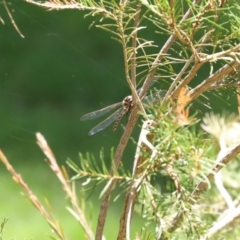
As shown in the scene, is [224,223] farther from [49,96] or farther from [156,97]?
[49,96]

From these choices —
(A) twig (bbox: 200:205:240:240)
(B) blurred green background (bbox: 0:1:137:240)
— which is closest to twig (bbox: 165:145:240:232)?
(A) twig (bbox: 200:205:240:240)

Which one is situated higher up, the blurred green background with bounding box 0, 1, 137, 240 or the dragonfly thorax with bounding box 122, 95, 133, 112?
the dragonfly thorax with bounding box 122, 95, 133, 112

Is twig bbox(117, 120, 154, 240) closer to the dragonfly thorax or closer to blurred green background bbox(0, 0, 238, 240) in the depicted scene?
the dragonfly thorax

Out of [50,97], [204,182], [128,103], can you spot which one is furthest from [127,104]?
[50,97]

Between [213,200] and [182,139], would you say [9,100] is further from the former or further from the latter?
[182,139]

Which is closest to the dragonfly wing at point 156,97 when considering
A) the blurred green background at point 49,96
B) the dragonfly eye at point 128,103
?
the dragonfly eye at point 128,103

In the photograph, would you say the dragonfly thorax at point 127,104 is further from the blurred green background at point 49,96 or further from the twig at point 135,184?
the blurred green background at point 49,96

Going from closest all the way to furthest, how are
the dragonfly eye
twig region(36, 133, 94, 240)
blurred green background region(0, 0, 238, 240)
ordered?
twig region(36, 133, 94, 240) → the dragonfly eye → blurred green background region(0, 0, 238, 240)

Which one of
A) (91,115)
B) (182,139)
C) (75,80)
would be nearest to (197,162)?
(182,139)
